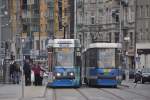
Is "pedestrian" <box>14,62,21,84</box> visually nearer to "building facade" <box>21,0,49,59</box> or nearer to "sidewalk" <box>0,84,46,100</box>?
"sidewalk" <box>0,84,46,100</box>

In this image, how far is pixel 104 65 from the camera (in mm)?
44906

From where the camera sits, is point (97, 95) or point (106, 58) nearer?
point (97, 95)

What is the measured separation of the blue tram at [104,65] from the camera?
4441cm

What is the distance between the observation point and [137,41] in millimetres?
95125

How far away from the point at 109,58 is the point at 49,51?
4.19m

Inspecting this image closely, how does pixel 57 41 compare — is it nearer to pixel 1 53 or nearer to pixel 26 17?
pixel 1 53

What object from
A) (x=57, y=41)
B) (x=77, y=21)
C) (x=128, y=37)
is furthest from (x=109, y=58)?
(x=77, y=21)

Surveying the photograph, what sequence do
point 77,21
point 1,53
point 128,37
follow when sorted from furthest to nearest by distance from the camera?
point 77,21
point 128,37
point 1,53

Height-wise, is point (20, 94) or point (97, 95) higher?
point (20, 94)

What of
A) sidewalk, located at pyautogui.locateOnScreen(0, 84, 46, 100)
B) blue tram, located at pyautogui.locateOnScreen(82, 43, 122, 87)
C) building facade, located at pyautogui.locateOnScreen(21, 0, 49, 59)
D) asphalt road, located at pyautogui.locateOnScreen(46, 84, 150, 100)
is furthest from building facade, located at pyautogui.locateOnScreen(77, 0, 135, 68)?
sidewalk, located at pyautogui.locateOnScreen(0, 84, 46, 100)

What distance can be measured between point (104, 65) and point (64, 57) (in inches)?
127

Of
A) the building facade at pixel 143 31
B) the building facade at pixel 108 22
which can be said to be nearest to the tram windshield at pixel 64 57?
the building facade at pixel 108 22

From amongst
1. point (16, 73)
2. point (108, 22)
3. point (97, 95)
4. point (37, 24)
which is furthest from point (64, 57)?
point (37, 24)

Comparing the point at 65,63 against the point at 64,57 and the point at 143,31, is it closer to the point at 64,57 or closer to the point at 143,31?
the point at 64,57
